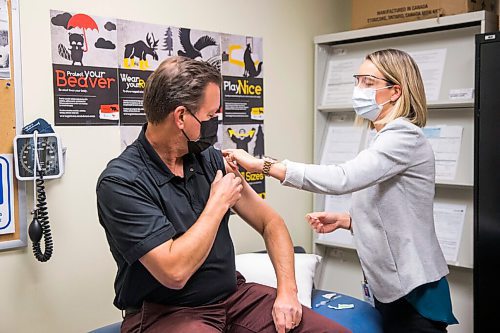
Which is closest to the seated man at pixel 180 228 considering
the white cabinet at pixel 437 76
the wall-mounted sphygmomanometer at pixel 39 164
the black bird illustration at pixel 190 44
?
the wall-mounted sphygmomanometer at pixel 39 164

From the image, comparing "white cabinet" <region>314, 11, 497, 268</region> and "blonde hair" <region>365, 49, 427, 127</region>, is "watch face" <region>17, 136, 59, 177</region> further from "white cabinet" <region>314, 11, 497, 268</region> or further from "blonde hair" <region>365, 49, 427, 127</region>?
"white cabinet" <region>314, 11, 497, 268</region>

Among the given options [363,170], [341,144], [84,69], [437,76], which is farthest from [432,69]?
[84,69]

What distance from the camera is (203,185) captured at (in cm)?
189

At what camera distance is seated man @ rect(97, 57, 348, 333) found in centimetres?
162

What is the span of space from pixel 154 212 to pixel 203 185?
0.28 meters

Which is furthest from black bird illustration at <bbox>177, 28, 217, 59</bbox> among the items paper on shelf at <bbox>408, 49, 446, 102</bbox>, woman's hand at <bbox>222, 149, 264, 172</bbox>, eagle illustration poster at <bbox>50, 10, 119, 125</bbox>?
paper on shelf at <bbox>408, 49, 446, 102</bbox>

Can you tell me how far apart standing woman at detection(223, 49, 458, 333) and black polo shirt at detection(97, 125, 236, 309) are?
0.27 metres

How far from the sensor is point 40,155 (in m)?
2.20

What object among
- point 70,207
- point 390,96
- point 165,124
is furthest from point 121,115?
point 390,96

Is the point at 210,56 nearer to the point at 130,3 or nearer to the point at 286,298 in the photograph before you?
the point at 130,3

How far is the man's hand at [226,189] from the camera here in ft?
5.84

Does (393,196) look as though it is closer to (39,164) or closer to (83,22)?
(39,164)

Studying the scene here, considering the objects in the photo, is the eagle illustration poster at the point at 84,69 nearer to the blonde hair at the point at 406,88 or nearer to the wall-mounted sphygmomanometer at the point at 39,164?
the wall-mounted sphygmomanometer at the point at 39,164

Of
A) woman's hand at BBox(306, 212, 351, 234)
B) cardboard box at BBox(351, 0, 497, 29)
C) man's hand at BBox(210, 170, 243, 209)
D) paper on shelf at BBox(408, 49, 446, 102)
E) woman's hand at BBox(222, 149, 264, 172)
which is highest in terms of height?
cardboard box at BBox(351, 0, 497, 29)
